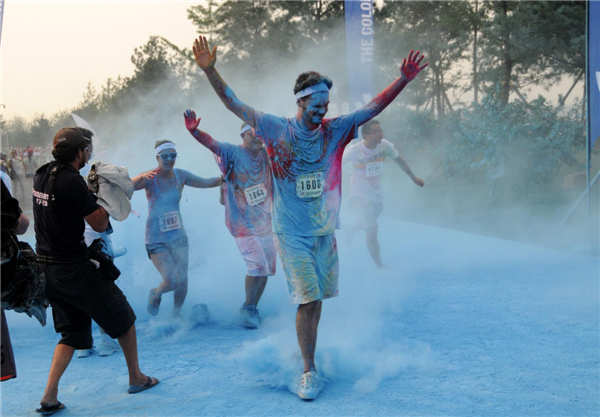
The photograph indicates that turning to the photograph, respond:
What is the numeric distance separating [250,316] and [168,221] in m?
1.15

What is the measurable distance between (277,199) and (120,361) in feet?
5.97

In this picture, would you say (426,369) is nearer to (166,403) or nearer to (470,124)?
(166,403)

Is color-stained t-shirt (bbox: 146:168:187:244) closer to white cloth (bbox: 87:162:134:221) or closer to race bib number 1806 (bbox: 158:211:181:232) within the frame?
race bib number 1806 (bbox: 158:211:181:232)

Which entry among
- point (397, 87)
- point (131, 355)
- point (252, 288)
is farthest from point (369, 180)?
point (131, 355)

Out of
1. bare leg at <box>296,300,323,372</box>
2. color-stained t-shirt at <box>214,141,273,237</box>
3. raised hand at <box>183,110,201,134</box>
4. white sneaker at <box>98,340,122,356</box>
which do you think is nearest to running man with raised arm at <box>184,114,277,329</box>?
color-stained t-shirt at <box>214,141,273,237</box>

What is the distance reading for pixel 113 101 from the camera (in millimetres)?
37031

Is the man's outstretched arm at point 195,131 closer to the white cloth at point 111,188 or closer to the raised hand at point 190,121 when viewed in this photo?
the raised hand at point 190,121

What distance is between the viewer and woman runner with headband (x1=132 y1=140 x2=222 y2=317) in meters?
5.15

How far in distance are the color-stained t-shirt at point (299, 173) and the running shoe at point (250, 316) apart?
1562 mm

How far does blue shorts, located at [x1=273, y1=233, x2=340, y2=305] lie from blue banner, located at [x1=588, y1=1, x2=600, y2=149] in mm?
4697

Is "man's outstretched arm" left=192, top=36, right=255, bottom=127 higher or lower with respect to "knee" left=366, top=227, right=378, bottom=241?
higher

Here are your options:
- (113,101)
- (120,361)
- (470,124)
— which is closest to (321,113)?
(120,361)

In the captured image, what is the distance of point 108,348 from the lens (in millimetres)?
4508

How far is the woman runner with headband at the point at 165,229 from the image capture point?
515cm
